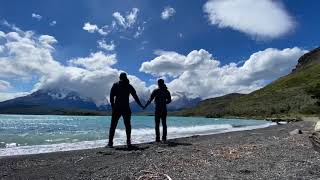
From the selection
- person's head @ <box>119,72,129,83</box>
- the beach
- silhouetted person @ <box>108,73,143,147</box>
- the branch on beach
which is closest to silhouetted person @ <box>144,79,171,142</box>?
silhouetted person @ <box>108,73,143,147</box>

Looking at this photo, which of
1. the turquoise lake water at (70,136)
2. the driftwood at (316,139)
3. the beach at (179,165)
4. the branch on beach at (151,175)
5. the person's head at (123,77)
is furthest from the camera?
the turquoise lake water at (70,136)

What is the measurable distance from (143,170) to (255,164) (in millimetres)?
3130

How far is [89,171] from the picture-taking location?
12289 mm

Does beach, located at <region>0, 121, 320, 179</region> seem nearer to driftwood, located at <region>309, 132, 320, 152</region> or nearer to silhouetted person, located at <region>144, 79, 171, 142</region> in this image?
driftwood, located at <region>309, 132, 320, 152</region>

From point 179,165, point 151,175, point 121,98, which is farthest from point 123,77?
point 151,175

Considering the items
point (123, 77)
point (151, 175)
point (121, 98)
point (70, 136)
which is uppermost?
point (123, 77)

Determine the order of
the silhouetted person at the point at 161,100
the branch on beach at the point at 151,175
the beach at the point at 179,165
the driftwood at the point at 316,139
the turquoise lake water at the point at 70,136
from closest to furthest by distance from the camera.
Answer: the branch on beach at the point at 151,175
the beach at the point at 179,165
the driftwood at the point at 316,139
the silhouetted person at the point at 161,100
the turquoise lake water at the point at 70,136

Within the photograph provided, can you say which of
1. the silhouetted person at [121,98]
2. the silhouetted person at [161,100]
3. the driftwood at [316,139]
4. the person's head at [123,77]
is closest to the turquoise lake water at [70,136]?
the silhouetted person at [161,100]

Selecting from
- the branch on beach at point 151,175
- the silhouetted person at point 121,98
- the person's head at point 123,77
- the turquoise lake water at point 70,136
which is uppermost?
the person's head at point 123,77

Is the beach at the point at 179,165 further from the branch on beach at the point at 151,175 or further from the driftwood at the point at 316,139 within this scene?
the driftwood at the point at 316,139

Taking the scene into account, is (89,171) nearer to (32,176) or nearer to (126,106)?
(32,176)

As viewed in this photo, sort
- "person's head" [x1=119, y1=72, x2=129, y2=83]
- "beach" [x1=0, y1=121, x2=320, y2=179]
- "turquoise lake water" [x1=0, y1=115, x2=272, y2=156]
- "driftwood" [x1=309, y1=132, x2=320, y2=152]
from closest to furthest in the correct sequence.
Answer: "beach" [x1=0, y1=121, x2=320, y2=179], "driftwood" [x1=309, y1=132, x2=320, y2=152], "person's head" [x1=119, y1=72, x2=129, y2=83], "turquoise lake water" [x1=0, y1=115, x2=272, y2=156]

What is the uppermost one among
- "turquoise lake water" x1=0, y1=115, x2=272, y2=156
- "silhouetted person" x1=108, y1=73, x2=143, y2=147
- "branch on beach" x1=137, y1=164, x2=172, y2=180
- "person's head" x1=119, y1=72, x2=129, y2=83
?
"person's head" x1=119, y1=72, x2=129, y2=83

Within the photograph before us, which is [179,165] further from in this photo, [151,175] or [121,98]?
[121,98]
